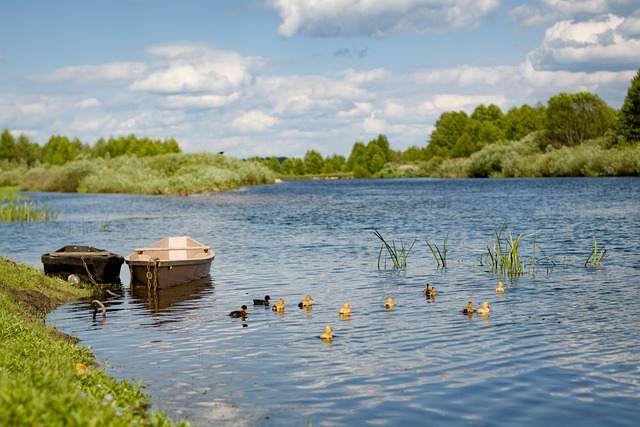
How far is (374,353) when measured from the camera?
16.6 metres

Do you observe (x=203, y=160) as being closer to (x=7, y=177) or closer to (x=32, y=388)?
(x=7, y=177)

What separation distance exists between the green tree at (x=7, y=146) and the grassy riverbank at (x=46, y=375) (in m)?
183

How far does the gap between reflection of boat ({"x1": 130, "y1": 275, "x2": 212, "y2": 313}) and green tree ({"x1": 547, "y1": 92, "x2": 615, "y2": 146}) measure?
421 ft

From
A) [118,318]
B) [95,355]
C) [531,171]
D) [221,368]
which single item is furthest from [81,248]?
[531,171]

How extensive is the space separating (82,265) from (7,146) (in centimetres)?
18189

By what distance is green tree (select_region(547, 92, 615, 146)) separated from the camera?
143875mm

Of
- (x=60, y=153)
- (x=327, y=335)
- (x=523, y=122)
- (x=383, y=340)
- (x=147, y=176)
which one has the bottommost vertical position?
(x=383, y=340)

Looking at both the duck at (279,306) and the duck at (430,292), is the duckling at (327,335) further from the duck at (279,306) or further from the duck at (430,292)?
the duck at (430,292)

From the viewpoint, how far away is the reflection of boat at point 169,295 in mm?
24359

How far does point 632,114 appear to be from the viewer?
116 metres

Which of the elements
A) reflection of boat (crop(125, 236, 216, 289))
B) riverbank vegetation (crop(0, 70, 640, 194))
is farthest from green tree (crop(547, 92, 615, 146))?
reflection of boat (crop(125, 236, 216, 289))

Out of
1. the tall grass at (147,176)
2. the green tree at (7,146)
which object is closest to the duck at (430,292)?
the tall grass at (147,176)

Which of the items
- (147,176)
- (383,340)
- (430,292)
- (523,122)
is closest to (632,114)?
(523,122)

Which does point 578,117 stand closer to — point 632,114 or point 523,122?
point 632,114
